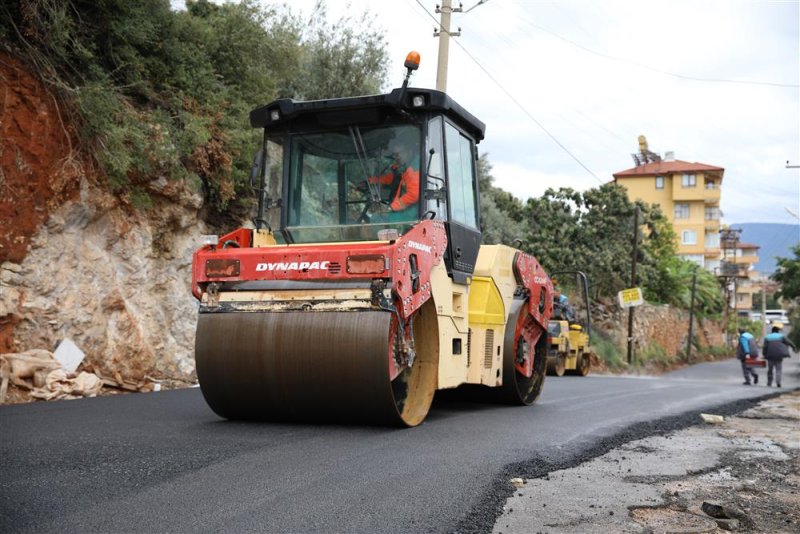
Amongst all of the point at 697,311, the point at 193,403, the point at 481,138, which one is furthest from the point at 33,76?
the point at 697,311

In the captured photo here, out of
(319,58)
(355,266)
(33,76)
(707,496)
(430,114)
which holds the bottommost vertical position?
(707,496)

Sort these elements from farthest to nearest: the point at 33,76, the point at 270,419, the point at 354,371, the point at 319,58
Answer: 1. the point at 319,58
2. the point at 33,76
3. the point at 270,419
4. the point at 354,371

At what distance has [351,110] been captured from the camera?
714cm

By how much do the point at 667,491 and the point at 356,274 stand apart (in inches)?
99.0

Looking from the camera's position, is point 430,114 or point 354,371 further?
point 430,114

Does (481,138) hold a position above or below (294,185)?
above

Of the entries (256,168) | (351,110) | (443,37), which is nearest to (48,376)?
(256,168)

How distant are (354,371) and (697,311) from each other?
141ft

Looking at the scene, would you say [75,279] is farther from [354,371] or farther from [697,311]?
[697,311]

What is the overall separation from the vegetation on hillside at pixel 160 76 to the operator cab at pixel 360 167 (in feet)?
14.2

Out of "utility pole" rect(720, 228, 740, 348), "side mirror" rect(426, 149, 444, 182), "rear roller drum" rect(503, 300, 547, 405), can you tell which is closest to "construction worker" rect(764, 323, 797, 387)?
"rear roller drum" rect(503, 300, 547, 405)

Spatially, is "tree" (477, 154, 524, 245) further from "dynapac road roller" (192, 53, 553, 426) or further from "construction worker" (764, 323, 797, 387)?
"dynapac road roller" (192, 53, 553, 426)

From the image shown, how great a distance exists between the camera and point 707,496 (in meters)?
4.97

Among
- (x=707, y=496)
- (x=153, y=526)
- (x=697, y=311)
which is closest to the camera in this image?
(x=153, y=526)
